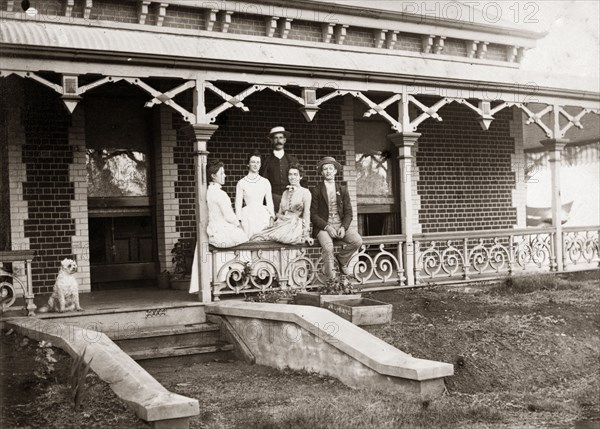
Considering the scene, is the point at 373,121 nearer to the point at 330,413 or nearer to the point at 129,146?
the point at 129,146

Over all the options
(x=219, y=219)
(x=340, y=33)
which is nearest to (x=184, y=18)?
(x=340, y=33)

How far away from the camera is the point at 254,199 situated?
10.8 m

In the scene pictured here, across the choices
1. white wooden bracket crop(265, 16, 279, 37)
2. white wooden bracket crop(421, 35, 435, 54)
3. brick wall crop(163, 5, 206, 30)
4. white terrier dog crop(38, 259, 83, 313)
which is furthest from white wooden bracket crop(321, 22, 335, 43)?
white terrier dog crop(38, 259, 83, 313)

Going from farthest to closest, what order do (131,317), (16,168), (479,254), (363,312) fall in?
(479,254), (16,168), (131,317), (363,312)

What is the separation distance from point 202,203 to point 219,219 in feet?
1.14

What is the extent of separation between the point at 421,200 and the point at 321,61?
503cm

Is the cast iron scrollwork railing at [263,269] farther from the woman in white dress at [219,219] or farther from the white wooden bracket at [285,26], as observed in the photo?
the white wooden bracket at [285,26]

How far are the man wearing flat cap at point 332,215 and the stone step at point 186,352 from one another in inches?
76.2

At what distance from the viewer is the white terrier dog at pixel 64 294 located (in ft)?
29.9

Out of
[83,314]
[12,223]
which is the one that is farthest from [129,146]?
[83,314]

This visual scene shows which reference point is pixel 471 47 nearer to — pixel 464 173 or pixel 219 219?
pixel 464 173

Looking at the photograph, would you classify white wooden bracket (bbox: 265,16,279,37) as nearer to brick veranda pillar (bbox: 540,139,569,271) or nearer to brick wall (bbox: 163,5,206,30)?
Answer: brick wall (bbox: 163,5,206,30)

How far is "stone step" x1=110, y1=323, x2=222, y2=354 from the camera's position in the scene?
885 cm

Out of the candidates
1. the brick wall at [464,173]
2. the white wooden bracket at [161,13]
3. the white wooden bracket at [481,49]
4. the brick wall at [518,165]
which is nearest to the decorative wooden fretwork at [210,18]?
the white wooden bracket at [161,13]
